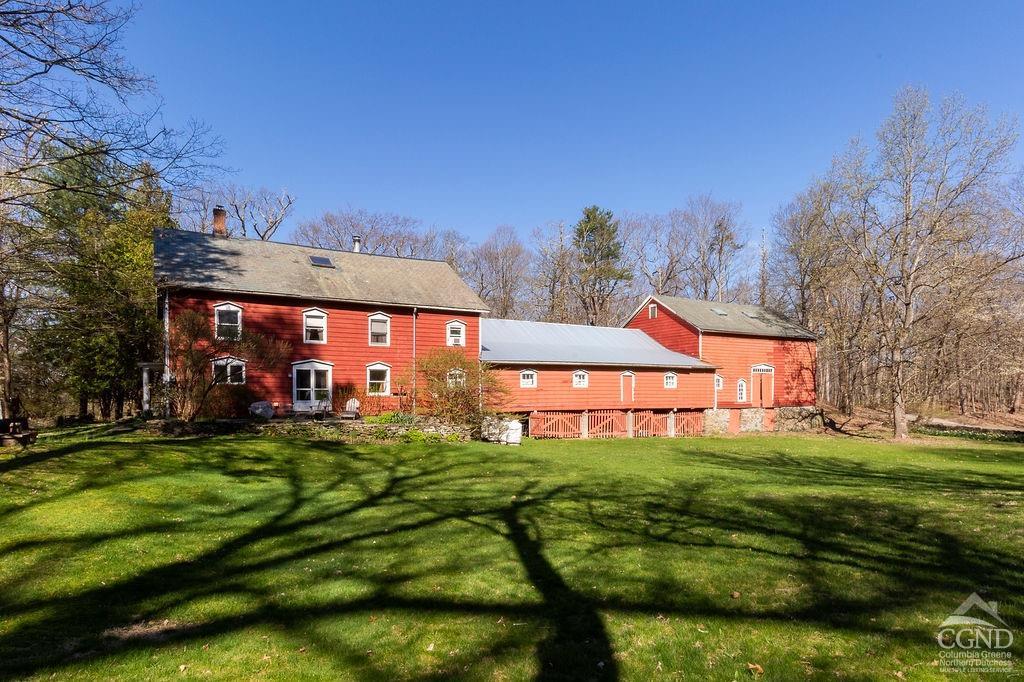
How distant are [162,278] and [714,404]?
27.6m

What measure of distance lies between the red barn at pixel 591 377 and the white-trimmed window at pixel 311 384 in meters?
6.89

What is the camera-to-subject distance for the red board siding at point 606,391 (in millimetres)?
23125

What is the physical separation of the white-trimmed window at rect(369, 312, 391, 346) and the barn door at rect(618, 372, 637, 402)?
1203cm

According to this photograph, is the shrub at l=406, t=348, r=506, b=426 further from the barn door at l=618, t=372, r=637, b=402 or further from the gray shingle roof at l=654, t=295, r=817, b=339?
the gray shingle roof at l=654, t=295, r=817, b=339

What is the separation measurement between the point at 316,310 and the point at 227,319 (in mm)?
3325

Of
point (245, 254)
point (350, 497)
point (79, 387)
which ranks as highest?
point (245, 254)

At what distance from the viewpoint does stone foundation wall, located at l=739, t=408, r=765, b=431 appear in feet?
97.1

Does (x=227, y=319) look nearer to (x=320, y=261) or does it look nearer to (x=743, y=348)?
(x=320, y=261)

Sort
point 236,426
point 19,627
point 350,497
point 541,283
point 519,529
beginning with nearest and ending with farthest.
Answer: point 19,627
point 519,529
point 350,497
point 236,426
point 541,283

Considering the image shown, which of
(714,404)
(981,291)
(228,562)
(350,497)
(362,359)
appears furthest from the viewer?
(714,404)

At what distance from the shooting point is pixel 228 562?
5.97 meters

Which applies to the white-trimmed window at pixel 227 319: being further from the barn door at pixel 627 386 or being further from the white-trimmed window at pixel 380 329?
the barn door at pixel 627 386

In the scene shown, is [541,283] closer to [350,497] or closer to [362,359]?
[362,359]

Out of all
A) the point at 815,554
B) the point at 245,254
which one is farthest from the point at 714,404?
the point at 245,254
